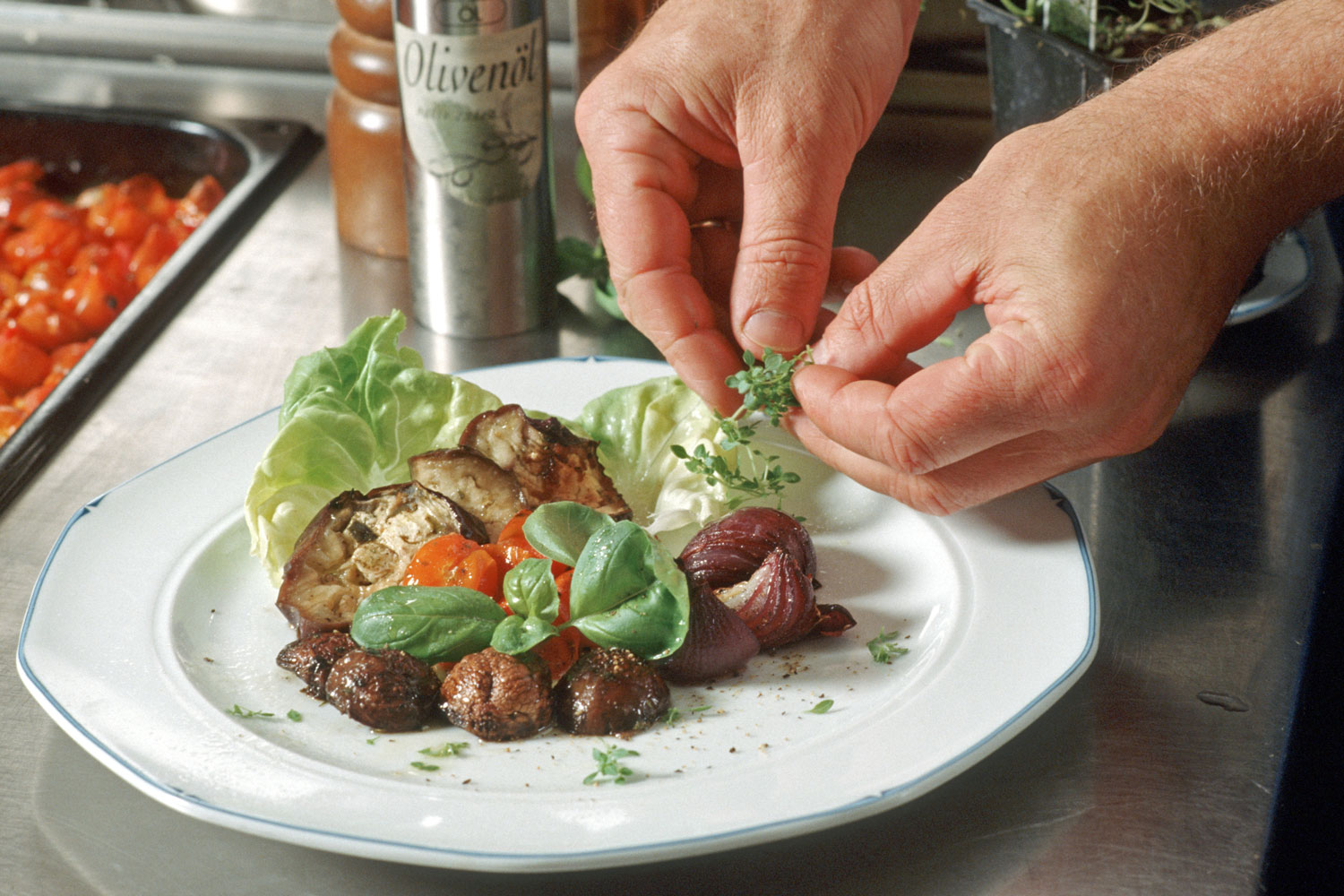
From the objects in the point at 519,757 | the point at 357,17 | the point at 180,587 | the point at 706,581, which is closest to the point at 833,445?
the point at 706,581

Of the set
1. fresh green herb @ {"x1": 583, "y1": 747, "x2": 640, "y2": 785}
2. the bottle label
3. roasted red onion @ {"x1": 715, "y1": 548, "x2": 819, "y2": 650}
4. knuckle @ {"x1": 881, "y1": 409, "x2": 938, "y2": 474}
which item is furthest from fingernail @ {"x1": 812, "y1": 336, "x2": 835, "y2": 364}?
the bottle label

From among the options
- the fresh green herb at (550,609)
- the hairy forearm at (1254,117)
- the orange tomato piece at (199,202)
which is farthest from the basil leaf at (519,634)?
the orange tomato piece at (199,202)

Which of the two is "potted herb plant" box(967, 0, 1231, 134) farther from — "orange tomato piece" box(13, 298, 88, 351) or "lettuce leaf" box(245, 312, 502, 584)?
"orange tomato piece" box(13, 298, 88, 351)

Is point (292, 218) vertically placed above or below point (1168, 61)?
below

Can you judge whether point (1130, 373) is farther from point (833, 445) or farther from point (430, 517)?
point (430, 517)

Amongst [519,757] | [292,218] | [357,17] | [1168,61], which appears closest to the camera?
[519,757]

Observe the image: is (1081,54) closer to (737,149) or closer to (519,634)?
(737,149)
